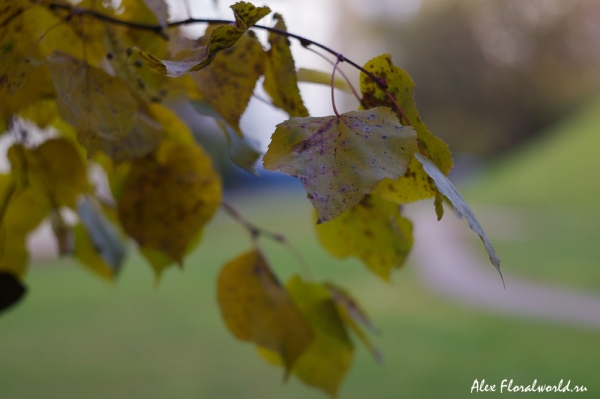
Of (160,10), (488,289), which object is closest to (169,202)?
(160,10)

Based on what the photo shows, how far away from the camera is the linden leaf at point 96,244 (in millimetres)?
507

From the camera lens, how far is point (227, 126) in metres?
0.35

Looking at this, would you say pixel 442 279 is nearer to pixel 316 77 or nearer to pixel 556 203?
pixel 556 203

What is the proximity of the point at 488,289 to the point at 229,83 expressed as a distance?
3192mm

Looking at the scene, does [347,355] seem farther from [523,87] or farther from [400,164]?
[523,87]

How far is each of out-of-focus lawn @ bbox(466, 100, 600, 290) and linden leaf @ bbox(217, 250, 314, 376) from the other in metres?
2.81

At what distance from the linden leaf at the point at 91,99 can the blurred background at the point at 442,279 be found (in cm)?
13

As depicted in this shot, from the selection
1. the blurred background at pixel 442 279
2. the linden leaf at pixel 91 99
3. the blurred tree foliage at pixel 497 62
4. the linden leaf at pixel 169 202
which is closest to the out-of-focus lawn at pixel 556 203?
the blurred background at pixel 442 279

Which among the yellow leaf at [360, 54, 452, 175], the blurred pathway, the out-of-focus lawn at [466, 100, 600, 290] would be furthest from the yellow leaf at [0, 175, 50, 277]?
the out-of-focus lawn at [466, 100, 600, 290]

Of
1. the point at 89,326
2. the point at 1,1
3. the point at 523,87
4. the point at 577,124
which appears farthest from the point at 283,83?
the point at 523,87

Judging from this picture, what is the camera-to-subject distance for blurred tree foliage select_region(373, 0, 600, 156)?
654 cm

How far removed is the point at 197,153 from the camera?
0.43m

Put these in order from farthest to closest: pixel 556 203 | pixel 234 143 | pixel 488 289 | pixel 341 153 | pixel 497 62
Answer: pixel 497 62, pixel 556 203, pixel 488 289, pixel 234 143, pixel 341 153

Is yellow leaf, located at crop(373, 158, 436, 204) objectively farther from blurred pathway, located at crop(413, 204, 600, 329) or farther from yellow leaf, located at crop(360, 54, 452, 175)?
blurred pathway, located at crop(413, 204, 600, 329)
